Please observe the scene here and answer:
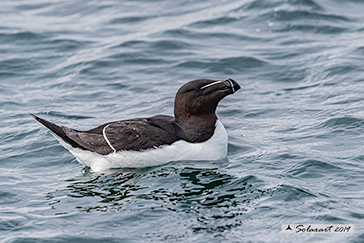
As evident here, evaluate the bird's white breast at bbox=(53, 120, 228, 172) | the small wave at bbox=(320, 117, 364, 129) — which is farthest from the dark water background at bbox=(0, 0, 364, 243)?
the bird's white breast at bbox=(53, 120, 228, 172)

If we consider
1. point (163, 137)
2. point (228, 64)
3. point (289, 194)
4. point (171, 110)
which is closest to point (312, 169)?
point (289, 194)

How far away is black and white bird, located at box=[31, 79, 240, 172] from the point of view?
817 centimetres

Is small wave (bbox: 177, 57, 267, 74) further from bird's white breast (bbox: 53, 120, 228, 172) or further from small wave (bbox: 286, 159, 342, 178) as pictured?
small wave (bbox: 286, 159, 342, 178)

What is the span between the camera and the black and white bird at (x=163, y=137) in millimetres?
8172

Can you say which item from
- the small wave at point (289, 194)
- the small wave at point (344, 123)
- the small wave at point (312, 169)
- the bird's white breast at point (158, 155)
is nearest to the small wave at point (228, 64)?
the small wave at point (344, 123)

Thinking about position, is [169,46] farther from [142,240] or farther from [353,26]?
[142,240]

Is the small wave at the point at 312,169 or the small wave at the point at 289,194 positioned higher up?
the small wave at the point at 289,194

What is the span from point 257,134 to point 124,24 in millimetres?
6593

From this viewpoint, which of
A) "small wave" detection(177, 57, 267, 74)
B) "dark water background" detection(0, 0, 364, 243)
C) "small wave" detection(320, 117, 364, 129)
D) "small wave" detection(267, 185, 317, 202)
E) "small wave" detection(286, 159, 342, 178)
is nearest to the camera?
"dark water background" detection(0, 0, 364, 243)

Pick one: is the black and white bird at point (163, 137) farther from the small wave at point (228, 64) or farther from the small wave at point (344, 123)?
the small wave at point (228, 64)

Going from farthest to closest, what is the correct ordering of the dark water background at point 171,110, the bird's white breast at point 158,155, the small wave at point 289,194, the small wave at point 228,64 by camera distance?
the small wave at point 228,64 < the bird's white breast at point 158,155 < the small wave at point 289,194 < the dark water background at point 171,110

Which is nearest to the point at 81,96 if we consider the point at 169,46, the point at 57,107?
the point at 57,107

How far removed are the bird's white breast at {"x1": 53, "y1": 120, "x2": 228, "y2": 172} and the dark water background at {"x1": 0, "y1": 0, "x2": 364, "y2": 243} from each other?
0.39 ft

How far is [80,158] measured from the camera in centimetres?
845
